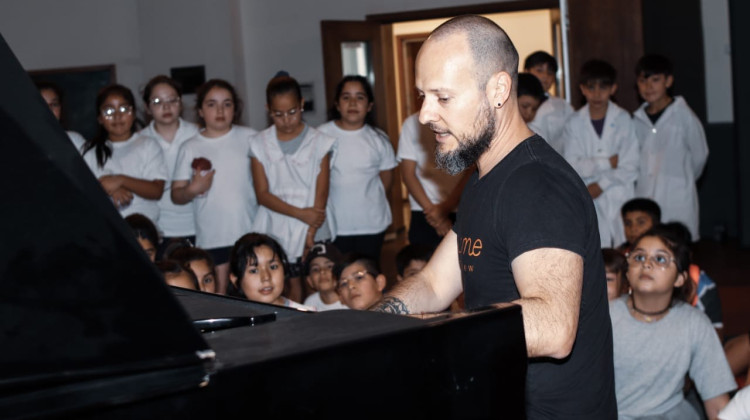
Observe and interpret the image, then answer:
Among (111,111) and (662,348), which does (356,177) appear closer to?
(111,111)

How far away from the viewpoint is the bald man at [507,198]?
1.62 m

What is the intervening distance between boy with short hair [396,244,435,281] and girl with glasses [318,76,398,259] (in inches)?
23.2

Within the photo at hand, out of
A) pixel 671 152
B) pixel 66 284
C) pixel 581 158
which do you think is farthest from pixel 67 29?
pixel 66 284

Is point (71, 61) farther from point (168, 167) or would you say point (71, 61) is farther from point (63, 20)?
point (168, 167)

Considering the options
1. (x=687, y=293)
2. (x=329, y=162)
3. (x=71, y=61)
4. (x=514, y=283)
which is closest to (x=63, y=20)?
(x=71, y=61)

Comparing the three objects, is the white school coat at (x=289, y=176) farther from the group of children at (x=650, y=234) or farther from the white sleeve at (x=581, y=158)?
the white sleeve at (x=581, y=158)

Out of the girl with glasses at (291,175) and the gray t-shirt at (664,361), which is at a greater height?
the girl with glasses at (291,175)

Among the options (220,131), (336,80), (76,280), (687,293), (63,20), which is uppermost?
(63,20)

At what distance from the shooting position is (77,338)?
1.05 meters

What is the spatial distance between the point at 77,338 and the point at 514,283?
36.1 inches

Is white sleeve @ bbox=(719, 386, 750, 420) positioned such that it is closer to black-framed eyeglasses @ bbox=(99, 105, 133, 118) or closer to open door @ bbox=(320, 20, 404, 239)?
black-framed eyeglasses @ bbox=(99, 105, 133, 118)

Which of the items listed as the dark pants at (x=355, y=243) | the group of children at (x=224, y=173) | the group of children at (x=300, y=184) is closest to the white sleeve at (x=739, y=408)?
the group of children at (x=300, y=184)

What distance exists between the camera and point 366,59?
838 cm

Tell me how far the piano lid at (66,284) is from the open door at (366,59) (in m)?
6.48
